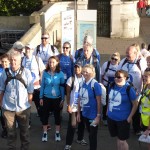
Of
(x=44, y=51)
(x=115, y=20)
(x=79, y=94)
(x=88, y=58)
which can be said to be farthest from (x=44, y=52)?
(x=115, y=20)

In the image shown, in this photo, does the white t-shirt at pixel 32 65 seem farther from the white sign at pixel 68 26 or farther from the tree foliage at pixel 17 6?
the tree foliage at pixel 17 6

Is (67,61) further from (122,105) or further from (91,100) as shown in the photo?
(122,105)

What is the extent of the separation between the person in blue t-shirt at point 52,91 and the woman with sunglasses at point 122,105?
1281 millimetres

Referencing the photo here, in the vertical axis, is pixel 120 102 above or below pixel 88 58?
below

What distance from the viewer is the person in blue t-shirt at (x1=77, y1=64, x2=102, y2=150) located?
22.5 feet

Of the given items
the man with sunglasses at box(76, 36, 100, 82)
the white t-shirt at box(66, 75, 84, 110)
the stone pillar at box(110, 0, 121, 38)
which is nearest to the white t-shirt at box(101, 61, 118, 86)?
the man with sunglasses at box(76, 36, 100, 82)

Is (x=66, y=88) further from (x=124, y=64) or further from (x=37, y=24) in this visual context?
(x=37, y=24)

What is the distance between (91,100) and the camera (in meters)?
6.93

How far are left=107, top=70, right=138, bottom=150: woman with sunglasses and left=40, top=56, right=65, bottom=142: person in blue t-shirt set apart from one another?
1.28 meters

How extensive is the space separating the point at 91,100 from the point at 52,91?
977 millimetres

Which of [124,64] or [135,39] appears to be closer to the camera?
[124,64]

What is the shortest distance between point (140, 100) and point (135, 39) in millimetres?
13049

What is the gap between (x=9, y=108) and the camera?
22.7 ft

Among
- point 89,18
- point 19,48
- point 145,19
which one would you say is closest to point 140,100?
point 19,48
